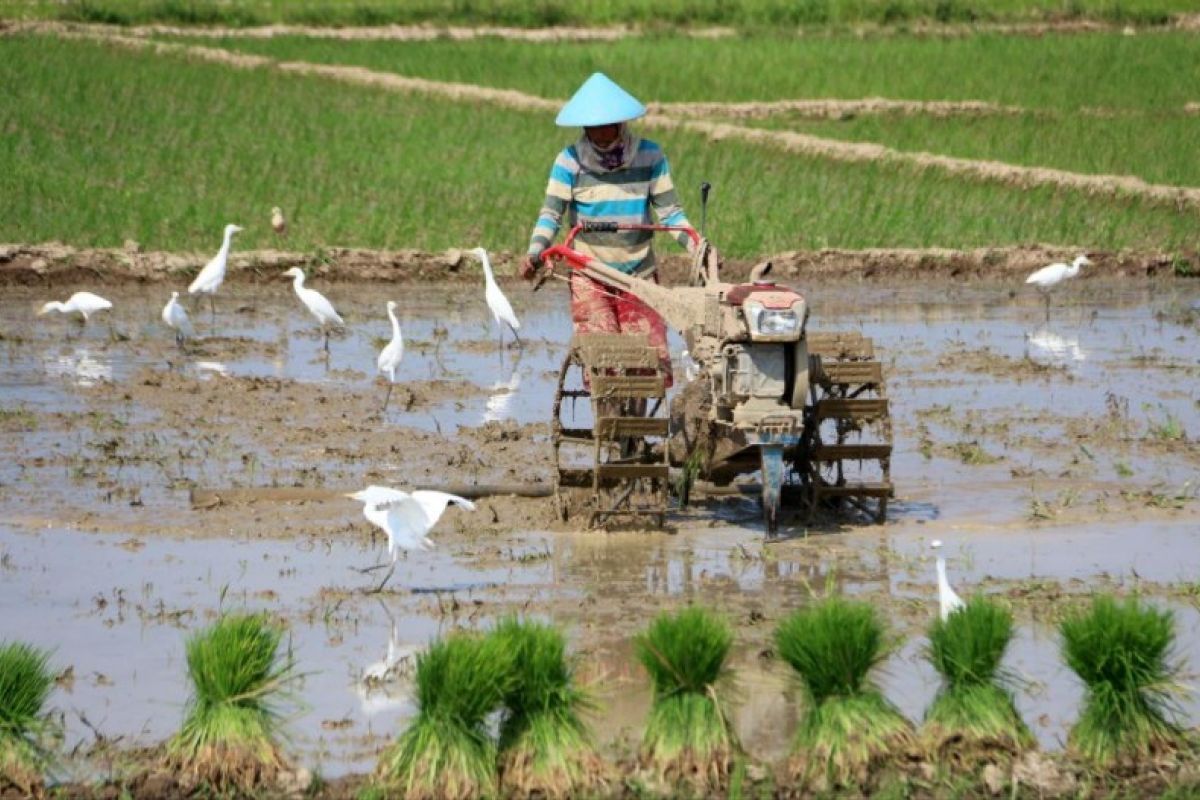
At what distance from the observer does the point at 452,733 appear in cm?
525

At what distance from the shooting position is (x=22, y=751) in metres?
5.38

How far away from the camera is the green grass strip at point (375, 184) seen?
691 inches

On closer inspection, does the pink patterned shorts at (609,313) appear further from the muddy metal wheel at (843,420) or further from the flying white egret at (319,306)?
the flying white egret at (319,306)

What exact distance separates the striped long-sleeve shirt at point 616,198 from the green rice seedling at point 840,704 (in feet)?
12.0

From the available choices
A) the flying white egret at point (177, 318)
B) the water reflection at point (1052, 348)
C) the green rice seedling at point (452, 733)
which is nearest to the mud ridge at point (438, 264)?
the water reflection at point (1052, 348)

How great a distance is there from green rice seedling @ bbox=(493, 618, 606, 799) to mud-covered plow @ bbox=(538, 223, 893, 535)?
267 cm

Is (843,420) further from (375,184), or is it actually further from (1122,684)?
(375,184)

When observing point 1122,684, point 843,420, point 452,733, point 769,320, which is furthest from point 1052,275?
point 452,733

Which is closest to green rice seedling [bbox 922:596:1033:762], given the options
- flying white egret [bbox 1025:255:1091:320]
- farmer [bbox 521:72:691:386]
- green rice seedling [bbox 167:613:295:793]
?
green rice seedling [bbox 167:613:295:793]

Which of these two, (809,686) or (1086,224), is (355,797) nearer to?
(809,686)

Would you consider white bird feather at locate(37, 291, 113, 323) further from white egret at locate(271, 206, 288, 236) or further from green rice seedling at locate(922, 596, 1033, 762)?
green rice seedling at locate(922, 596, 1033, 762)

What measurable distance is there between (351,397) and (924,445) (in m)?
3.63

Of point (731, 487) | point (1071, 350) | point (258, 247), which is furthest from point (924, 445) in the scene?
point (258, 247)

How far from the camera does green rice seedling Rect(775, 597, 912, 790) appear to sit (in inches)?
211
